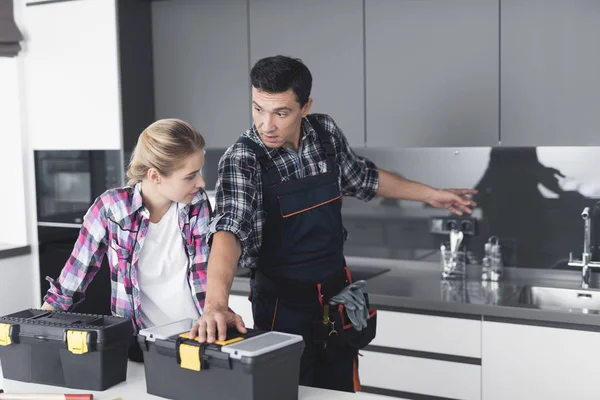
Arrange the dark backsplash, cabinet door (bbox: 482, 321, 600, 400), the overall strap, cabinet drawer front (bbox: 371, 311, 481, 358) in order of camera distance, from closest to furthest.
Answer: the overall strap, cabinet door (bbox: 482, 321, 600, 400), cabinet drawer front (bbox: 371, 311, 481, 358), the dark backsplash

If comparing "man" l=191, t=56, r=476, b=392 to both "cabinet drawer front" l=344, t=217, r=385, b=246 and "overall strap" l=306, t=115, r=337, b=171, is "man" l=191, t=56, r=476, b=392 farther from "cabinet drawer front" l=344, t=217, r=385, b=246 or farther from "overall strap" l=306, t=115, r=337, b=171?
"cabinet drawer front" l=344, t=217, r=385, b=246

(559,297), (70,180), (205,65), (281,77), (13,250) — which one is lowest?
(559,297)

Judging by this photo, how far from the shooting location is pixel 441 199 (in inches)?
110

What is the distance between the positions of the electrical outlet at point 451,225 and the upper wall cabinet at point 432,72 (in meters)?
0.45

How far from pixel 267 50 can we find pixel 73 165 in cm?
121

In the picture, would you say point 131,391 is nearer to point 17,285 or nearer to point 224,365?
point 224,365

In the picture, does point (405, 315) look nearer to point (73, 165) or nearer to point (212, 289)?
point (212, 289)

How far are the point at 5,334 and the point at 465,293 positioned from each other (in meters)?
1.86

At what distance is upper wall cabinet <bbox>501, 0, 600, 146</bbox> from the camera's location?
292cm

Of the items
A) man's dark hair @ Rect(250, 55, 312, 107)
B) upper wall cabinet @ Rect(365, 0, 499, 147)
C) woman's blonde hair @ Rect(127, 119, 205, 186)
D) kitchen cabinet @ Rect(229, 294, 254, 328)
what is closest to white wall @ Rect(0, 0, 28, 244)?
kitchen cabinet @ Rect(229, 294, 254, 328)

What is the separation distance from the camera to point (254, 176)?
2258mm

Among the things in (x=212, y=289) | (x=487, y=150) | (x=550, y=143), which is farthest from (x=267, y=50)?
(x=212, y=289)

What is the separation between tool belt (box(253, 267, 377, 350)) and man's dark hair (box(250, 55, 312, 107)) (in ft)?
1.94

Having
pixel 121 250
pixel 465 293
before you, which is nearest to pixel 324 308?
pixel 121 250
